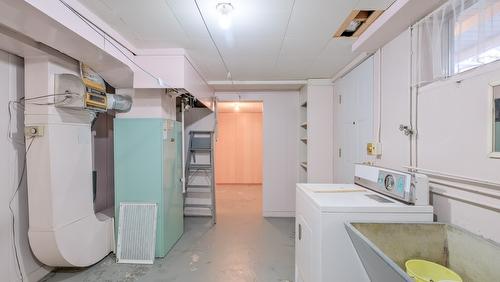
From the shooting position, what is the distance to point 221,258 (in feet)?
9.27

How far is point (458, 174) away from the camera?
1327 mm

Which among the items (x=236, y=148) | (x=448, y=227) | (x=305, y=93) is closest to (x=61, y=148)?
(x=448, y=227)

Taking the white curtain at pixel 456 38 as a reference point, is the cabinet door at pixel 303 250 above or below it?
below

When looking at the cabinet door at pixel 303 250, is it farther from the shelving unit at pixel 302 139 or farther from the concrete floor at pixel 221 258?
the shelving unit at pixel 302 139

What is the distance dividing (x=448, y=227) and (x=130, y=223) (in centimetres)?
288

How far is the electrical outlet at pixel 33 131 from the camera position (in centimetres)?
208

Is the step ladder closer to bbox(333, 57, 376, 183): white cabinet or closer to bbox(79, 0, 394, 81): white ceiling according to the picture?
bbox(79, 0, 394, 81): white ceiling

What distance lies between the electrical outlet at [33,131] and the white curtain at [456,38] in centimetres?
303

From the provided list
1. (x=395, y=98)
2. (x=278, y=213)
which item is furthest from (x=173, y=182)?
(x=395, y=98)

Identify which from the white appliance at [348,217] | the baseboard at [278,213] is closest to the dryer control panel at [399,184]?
the white appliance at [348,217]

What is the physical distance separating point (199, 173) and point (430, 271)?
372 centimetres

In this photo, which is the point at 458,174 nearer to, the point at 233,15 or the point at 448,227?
the point at 448,227

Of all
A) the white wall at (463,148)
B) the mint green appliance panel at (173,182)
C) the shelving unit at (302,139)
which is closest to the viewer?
the white wall at (463,148)

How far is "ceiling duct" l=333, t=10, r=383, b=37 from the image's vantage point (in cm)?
185
